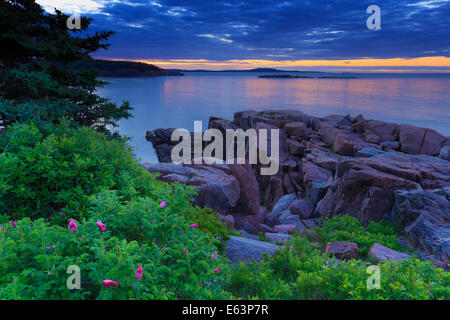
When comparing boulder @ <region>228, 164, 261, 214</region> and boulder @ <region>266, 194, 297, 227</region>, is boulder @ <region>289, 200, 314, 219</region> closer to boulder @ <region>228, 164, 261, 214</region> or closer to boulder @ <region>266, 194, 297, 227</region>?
boulder @ <region>266, 194, 297, 227</region>

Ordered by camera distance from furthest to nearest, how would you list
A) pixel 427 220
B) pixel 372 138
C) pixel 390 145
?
pixel 372 138, pixel 390 145, pixel 427 220

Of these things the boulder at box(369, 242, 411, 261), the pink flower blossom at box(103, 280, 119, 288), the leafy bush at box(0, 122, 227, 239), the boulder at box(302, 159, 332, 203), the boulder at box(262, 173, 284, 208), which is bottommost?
the boulder at box(262, 173, 284, 208)

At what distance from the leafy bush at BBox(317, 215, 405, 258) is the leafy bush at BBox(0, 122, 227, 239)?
18.7 feet

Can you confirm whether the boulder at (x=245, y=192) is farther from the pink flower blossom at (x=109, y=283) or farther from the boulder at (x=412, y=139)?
the boulder at (x=412, y=139)

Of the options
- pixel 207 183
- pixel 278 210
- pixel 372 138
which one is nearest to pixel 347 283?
pixel 207 183

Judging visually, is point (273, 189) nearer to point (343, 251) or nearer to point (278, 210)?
point (278, 210)

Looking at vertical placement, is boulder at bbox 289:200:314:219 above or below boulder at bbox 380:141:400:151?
below

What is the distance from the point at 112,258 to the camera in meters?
2.83

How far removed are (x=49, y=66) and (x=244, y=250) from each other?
9845mm

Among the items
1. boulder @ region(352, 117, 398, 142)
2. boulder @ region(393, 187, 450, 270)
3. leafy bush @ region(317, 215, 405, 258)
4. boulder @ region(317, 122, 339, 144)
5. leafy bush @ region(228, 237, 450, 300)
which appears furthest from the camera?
boulder @ region(317, 122, 339, 144)

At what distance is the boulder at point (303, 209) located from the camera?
52.7 ft

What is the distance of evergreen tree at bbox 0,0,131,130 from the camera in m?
9.84

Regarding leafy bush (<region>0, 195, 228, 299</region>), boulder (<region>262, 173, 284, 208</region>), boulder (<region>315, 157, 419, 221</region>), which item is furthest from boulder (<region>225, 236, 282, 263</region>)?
boulder (<region>262, 173, 284, 208</region>)

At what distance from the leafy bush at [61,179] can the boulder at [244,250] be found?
1258 mm
